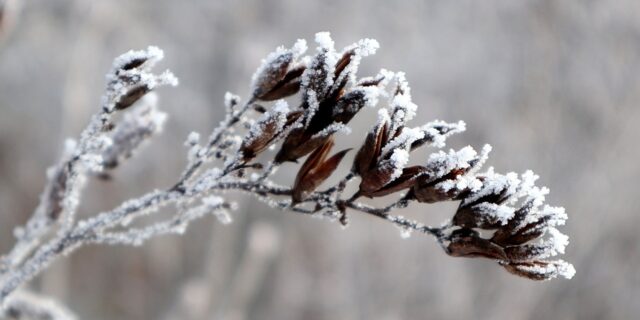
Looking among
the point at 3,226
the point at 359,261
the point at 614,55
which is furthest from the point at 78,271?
the point at 614,55

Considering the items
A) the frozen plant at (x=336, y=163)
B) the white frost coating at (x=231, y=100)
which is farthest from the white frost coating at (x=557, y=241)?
the white frost coating at (x=231, y=100)

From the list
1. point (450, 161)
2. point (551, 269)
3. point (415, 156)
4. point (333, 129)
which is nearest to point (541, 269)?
point (551, 269)

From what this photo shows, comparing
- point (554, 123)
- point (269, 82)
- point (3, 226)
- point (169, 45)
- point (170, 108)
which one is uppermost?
point (169, 45)

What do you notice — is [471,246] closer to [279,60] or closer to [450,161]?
[450,161]

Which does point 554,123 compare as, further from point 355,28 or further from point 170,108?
point 170,108

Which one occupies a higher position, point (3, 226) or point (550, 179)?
point (3, 226)

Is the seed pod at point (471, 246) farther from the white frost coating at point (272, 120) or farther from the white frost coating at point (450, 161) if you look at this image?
the white frost coating at point (272, 120)
